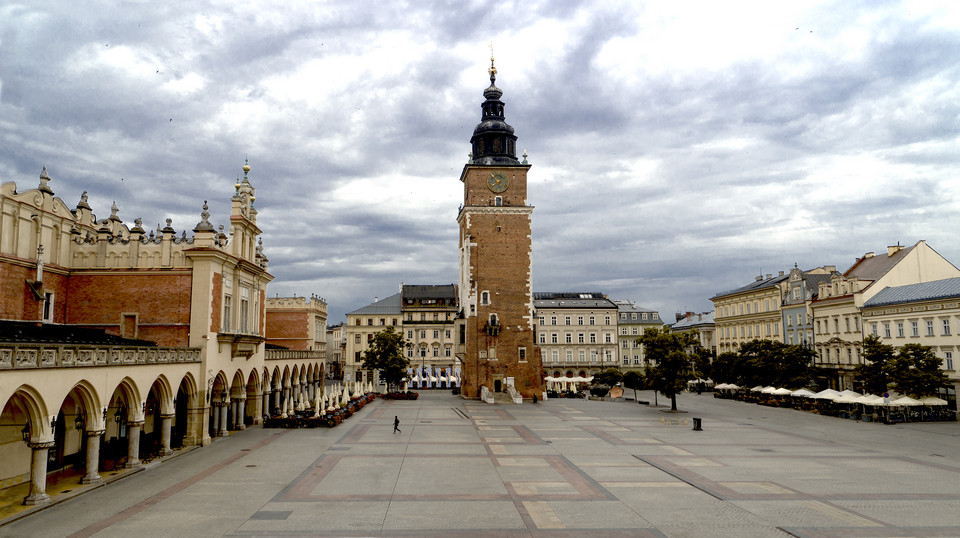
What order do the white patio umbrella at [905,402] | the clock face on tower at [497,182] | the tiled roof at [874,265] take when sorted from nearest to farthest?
the white patio umbrella at [905,402] → the tiled roof at [874,265] → the clock face on tower at [497,182]

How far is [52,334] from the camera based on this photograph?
2577cm

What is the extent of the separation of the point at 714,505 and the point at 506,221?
4930cm

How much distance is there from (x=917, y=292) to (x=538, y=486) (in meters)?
45.4

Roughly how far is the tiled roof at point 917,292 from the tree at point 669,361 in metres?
18.2

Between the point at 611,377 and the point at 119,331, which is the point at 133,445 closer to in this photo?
the point at 119,331

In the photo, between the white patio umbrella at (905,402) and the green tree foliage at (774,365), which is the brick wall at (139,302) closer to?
the white patio umbrella at (905,402)

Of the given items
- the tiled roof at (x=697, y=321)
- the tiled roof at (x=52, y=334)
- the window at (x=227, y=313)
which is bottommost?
the tiled roof at (x=52, y=334)

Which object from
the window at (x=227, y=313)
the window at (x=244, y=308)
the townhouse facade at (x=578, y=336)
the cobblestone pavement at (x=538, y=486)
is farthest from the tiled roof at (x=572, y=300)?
the window at (x=227, y=313)

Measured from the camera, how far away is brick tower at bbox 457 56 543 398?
6506cm

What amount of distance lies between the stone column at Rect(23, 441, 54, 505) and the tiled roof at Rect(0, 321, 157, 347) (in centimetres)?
330

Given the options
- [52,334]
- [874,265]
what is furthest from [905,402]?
[52,334]

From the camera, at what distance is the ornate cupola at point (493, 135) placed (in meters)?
67.9

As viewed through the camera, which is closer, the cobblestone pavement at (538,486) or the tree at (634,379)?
the cobblestone pavement at (538,486)

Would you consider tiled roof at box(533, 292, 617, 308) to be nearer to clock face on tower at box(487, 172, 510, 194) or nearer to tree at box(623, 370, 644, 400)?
tree at box(623, 370, 644, 400)
